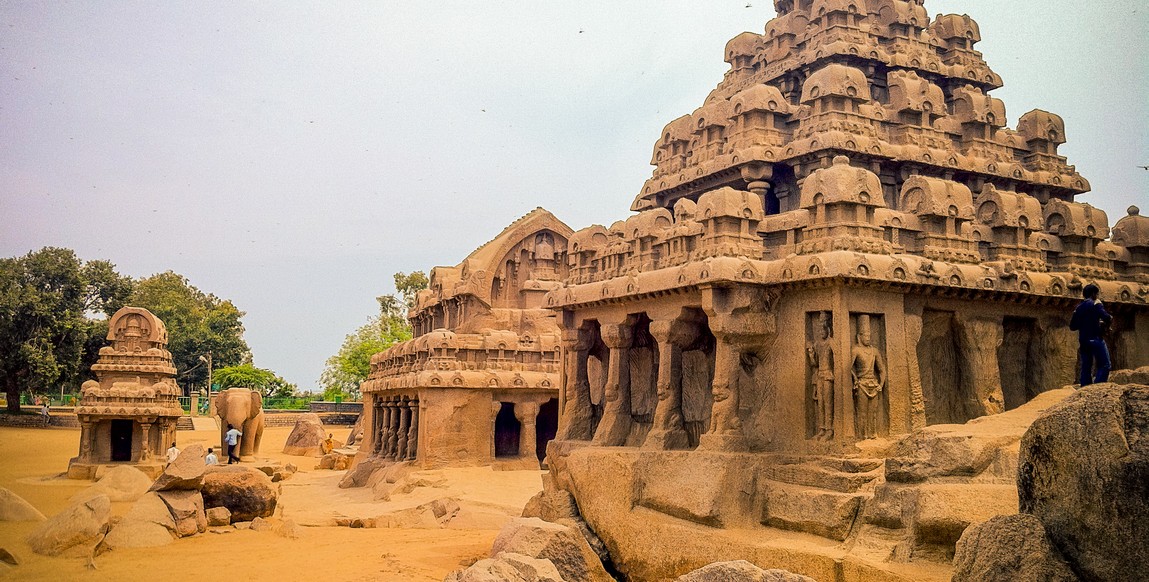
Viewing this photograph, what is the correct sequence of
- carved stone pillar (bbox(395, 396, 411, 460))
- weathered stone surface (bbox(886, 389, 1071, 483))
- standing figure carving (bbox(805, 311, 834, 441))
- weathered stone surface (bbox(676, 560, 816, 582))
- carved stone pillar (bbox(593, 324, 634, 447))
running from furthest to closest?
carved stone pillar (bbox(395, 396, 411, 460)) < carved stone pillar (bbox(593, 324, 634, 447)) < standing figure carving (bbox(805, 311, 834, 441)) < weathered stone surface (bbox(886, 389, 1071, 483)) < weathered stone surface (bbox(676, 560, 816, 582))

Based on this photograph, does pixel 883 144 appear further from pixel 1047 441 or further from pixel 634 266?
pixel 1047 441

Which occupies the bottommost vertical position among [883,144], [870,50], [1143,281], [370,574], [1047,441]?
[370,574]

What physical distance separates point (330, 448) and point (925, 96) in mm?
32781

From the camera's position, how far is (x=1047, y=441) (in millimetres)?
6820

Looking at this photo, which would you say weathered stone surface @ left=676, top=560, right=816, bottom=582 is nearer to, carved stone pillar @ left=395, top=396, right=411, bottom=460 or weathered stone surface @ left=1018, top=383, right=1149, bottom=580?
weathered stone surface @ left=1018, top=383, right=1149, bottom=580

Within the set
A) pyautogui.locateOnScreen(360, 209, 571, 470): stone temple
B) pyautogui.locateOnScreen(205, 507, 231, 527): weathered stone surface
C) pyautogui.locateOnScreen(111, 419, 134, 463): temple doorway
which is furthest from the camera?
pyautogui.locateOnScreen(111, 419, 134, 463): temple doorway

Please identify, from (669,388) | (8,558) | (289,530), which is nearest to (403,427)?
(289,530)

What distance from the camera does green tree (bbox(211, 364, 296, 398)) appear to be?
71688 mm

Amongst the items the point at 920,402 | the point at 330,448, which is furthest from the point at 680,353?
the point at 330,448

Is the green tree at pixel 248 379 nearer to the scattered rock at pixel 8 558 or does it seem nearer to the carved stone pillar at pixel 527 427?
the carved stone pillar at pixel 527 427

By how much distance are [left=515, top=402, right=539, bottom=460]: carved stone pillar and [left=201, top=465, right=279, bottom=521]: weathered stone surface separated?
7.84 metres

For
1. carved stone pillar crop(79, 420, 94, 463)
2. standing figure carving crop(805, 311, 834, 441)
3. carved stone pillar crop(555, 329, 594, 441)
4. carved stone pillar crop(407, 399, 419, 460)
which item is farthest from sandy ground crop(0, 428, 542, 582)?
standing figure carving crop(805, 311, 834, 441)

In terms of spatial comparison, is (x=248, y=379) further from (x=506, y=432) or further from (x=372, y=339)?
(x=506, y=432)

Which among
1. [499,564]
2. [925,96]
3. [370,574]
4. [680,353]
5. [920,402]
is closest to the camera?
[499,564]
